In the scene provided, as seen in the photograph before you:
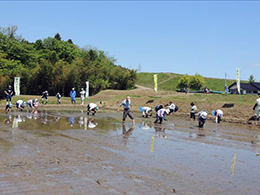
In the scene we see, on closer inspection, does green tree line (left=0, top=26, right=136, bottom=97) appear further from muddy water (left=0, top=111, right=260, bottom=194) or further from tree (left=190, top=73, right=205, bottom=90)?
muddy water (left=0, top=111, right=260, bottom=194)

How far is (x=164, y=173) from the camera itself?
26.6 feet

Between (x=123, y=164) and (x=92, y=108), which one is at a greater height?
(x=92, y=108)

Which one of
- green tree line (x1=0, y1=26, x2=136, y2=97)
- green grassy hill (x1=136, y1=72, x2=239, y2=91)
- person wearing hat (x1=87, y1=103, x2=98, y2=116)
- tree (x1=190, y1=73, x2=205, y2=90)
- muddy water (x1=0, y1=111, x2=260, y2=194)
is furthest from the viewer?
green grassy hill (x1=136, y1=72, x2=239, y2=91)

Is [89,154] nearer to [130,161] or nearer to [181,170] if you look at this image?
[130,161]

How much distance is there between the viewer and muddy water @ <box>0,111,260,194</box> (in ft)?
22.4

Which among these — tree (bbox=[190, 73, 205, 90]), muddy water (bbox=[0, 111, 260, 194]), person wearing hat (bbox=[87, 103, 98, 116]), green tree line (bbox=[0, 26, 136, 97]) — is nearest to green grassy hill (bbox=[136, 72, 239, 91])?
tree (bbox=[190, 73, 205, 90])

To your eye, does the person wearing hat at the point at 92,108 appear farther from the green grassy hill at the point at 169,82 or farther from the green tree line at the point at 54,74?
the green grassy hill at the point at 169,82

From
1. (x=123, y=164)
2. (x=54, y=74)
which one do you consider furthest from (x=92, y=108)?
(x=54, y=74)

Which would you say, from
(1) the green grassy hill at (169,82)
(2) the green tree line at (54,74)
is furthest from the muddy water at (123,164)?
(1) the green grassy hill at (169,82)

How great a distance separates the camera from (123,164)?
8922mm

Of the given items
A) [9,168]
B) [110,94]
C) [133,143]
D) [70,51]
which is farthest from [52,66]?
[9,168]

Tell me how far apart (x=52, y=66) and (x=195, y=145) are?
46428 mm

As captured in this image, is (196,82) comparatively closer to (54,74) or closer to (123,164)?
(54,74)

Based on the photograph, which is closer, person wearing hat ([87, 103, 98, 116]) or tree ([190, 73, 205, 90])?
person wearing hat ([87, 103, 98, 116])
